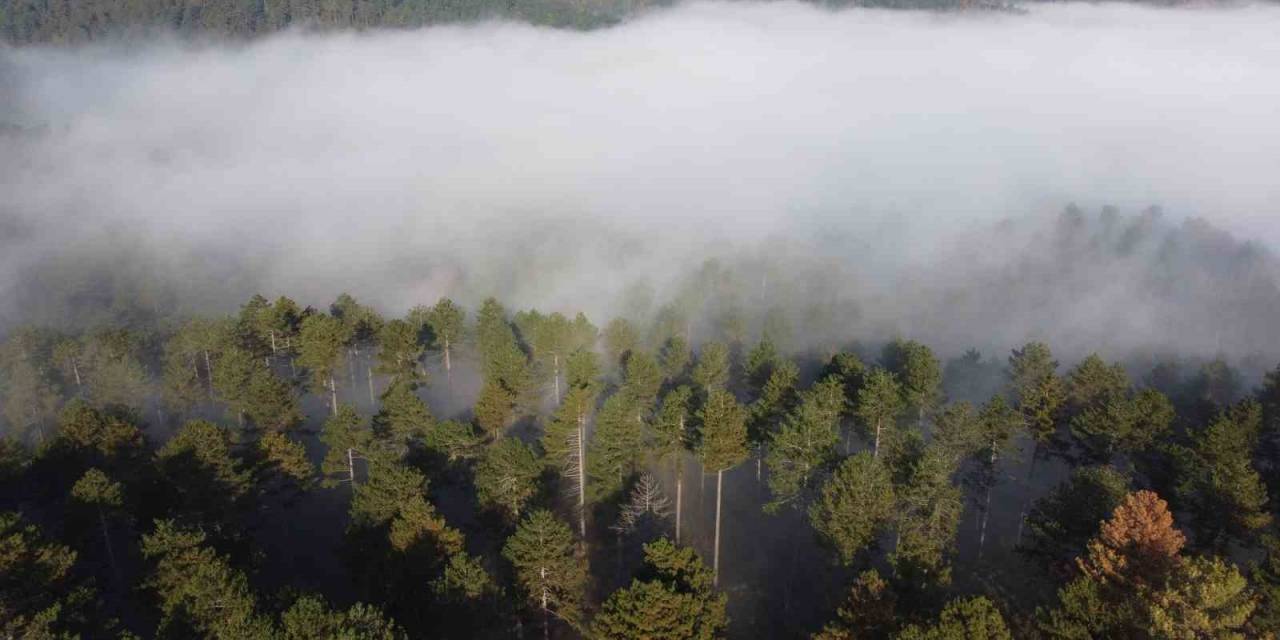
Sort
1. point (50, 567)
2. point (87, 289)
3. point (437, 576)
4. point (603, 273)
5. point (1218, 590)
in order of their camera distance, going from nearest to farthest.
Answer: point (1218, 590) → point (50, 567) → point (437, 576) → point (87, 289) → point (603, 273)

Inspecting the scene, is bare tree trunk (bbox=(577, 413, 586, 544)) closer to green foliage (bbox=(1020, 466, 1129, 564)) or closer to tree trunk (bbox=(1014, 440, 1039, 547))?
green foliage (bbox=(1020, 466, 1129, 564))

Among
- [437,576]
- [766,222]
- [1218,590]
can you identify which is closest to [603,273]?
[766,222]

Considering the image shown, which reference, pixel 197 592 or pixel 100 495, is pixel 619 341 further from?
pixel 197 592

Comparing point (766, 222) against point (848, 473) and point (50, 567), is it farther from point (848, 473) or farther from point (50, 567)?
Result: point (50, 567)

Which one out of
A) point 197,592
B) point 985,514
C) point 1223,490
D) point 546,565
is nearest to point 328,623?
point 197,592

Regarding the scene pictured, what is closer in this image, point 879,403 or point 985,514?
point 879,403

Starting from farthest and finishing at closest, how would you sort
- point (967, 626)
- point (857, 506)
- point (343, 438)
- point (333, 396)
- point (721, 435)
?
point (333, 396)
point (343, 438)
point (721, 435)
point (857, 506)
point (967, 626)

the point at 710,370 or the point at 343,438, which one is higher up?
the point at 710,370

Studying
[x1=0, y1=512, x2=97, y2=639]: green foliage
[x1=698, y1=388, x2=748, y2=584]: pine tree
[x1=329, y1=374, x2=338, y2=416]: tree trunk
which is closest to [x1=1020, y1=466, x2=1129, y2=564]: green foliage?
[x1=698, y1=388, x2=748, y2=584]: pine tree
